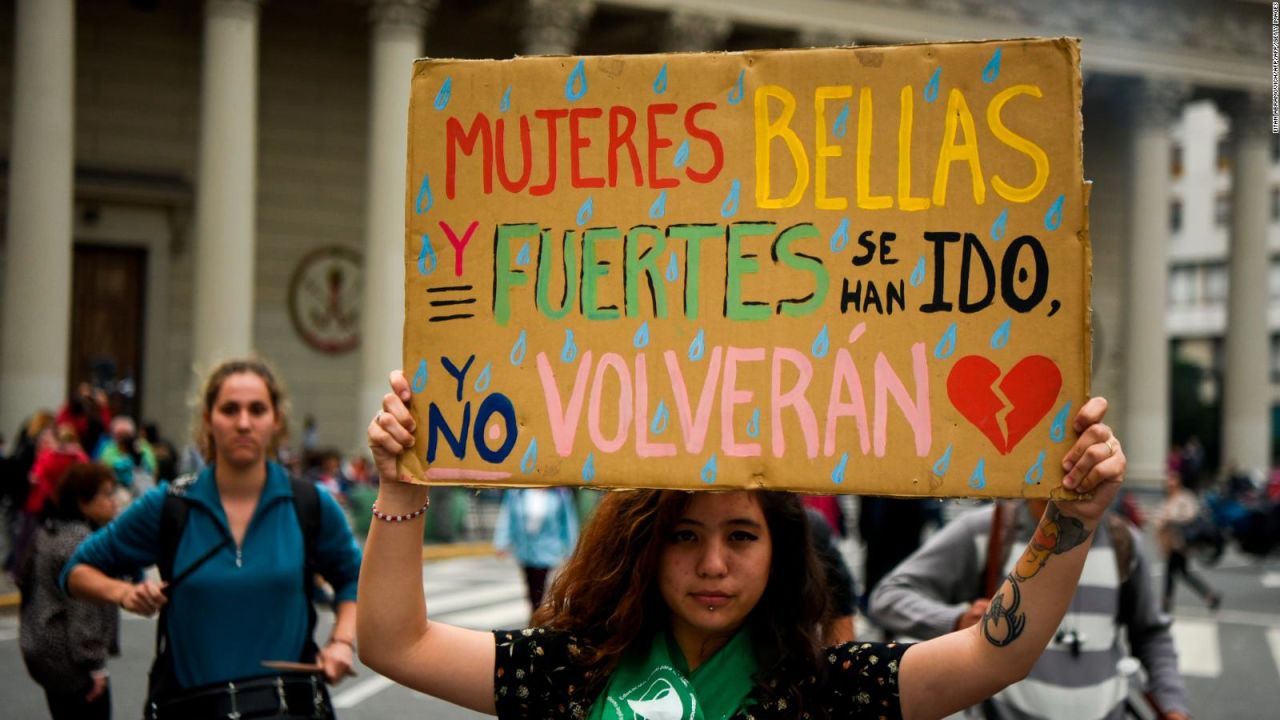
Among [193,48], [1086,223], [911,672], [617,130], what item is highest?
[193,48]

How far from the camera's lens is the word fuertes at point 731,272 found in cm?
267

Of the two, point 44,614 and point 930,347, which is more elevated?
point 930,347

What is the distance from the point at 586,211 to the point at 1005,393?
2.81ft

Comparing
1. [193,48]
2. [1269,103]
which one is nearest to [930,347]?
[193,48]

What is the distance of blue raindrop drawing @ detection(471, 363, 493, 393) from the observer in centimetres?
281

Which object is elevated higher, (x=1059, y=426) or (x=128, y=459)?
(x=1059, y=426)

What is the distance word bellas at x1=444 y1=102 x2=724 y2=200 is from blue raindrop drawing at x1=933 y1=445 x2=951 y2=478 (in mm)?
670

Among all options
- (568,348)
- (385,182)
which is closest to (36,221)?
(385,182)

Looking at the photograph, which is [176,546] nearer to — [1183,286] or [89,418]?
[89,418]

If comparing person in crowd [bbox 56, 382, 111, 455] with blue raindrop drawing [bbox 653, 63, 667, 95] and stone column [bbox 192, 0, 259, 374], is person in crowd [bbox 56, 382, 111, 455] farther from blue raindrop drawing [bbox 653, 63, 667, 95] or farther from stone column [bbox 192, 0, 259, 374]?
blue raindrop drawing [bbox 653, 63, 667, 95]

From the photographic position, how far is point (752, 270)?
275 centimetres

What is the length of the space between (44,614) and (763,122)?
14.4 ft

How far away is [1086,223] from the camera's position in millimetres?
2555

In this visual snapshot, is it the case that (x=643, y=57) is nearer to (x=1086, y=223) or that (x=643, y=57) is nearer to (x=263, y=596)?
(x=1086, y=223)
